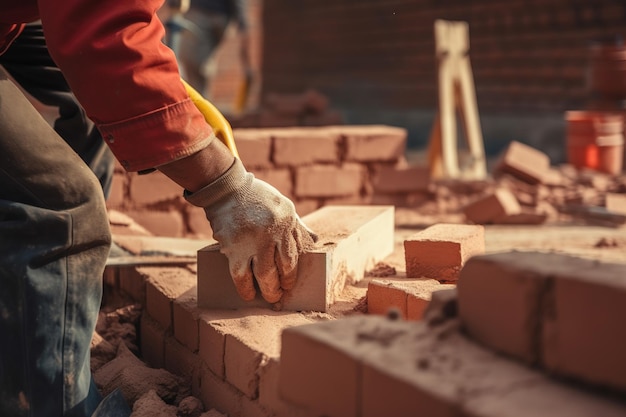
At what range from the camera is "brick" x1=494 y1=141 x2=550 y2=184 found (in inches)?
271

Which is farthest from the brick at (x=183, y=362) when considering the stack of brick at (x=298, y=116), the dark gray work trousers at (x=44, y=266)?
the stack of brick at (x=298, y=116)

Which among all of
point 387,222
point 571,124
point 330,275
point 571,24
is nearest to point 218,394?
point 330,275

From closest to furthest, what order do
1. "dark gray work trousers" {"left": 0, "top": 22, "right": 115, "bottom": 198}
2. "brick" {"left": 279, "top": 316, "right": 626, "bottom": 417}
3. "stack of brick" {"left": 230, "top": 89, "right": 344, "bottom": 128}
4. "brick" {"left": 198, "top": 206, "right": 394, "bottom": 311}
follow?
"brick" {"left": 279, "top": 316, "right": 626, "bottom": 417} < "brick" {"left": 198, "top": 206, "right": 394, "bottom": 311} < "dark gray work trousers" {"left": 0, "top": 22, "right": 115, "bottom": 198} < "stack of brick" {"left": 230, "top": 89, "right": 344, "bottom": 128}

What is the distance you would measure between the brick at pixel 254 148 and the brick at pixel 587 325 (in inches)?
147

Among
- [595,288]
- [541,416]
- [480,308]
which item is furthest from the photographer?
[480,308]

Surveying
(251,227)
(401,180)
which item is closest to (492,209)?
(401,180)

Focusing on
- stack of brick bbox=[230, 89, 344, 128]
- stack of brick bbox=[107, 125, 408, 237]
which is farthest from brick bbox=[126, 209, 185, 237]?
stack of brick bbox=[230, 89, 344, 128]

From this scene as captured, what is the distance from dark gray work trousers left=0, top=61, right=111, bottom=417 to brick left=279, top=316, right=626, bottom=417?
742 mm

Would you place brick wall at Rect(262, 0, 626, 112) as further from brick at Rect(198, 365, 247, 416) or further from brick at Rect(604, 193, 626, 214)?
brick at Rect(198, 365, 247, 416)

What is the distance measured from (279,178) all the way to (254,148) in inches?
10.5

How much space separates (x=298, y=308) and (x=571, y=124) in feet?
17.4

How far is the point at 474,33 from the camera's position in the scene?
10945 millimetres

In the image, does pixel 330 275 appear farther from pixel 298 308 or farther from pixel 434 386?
pixel 434 386

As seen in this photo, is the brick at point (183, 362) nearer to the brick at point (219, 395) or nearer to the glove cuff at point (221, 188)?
the brick at point (219, 395)
